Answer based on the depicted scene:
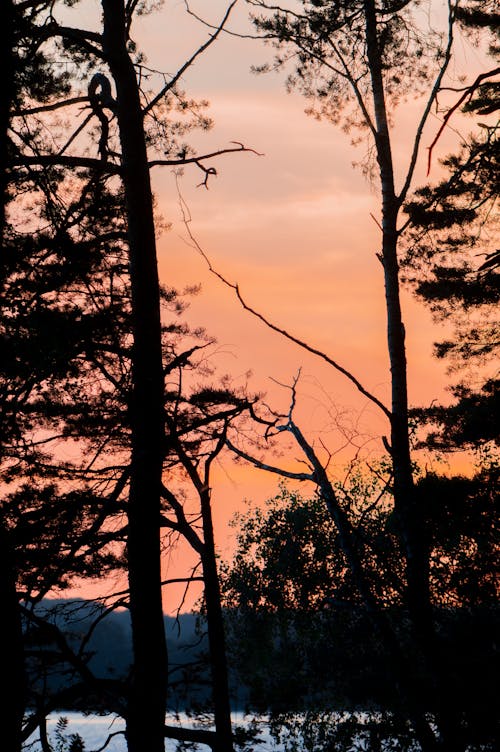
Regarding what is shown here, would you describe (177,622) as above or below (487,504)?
below

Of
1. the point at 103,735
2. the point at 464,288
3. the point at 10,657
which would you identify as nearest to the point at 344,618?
the point at 464,288

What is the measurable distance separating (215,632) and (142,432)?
3473 mm

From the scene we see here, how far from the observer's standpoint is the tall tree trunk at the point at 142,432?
5434 mm

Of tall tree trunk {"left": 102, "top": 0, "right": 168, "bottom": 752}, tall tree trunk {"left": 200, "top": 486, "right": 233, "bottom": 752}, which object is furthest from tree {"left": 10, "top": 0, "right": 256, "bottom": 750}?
tall tree trunk {"left": 200, "top": 486, "right": 233, "bottom": 752}

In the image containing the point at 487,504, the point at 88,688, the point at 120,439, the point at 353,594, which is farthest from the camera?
the point at 353,594

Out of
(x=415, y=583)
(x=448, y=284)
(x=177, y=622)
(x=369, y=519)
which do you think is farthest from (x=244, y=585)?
(x=415, y=583)

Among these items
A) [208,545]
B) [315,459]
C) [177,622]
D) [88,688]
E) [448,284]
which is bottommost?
[88,688]

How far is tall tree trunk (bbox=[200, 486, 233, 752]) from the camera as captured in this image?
8094mm

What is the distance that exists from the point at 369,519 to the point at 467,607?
502 cm

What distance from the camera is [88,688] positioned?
20.0 ft

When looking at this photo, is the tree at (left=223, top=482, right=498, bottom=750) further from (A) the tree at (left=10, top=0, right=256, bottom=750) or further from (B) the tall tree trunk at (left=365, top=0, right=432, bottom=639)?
(A) the tree at (left=10, top=0, right=256, bottom=750)

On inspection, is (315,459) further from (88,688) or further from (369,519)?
(369,519)

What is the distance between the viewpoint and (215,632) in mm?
8312

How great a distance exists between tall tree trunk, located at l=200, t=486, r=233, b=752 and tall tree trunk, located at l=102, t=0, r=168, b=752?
7.80 feet
